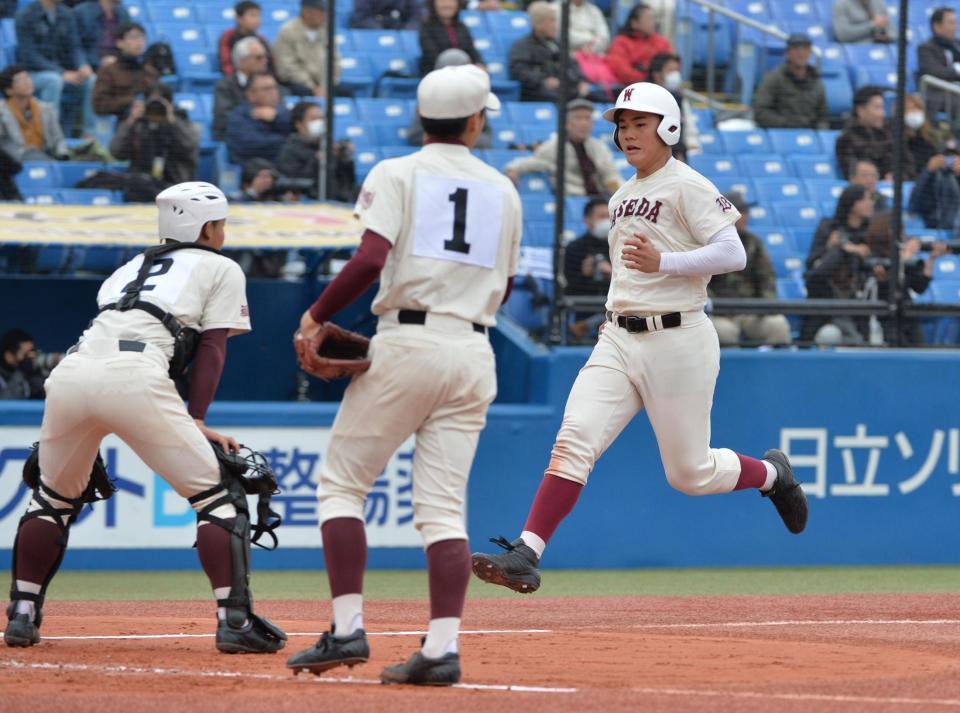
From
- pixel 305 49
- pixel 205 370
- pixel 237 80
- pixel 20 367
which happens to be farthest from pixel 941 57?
pixel 205 370

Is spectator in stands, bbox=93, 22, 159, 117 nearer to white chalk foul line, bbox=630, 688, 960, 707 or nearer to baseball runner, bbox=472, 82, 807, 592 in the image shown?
baseball runner, bbox=472, 82, 807, 592

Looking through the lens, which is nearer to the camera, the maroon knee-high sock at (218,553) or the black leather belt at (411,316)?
the black leather belt at (411,316)

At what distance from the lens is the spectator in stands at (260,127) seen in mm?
11609

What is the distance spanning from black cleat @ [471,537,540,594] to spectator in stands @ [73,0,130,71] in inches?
247

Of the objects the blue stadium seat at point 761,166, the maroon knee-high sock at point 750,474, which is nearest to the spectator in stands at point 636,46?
the blue stadium seat at point 761,166

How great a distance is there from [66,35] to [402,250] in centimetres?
712

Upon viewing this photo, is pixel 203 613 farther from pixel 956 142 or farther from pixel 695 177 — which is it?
pixel 956 142

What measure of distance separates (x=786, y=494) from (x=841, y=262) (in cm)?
416

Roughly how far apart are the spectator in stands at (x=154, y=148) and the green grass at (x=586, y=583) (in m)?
2.91

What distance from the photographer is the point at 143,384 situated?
18.2 feet

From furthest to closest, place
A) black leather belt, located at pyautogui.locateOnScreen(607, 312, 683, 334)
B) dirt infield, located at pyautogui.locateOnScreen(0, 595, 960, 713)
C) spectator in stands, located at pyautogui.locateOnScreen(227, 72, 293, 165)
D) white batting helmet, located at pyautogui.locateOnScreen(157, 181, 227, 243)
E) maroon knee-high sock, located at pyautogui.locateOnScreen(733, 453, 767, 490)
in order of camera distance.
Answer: spectator in stands, located at pyautogui.locateOnScreen(227, 72, 293, 165) < maroon knee-high sock, located at pyautogui.locateOnScreen(733, 453, 767, 490) < black leather belt, located at pyautogui.locateOnScreen(607, 312, 683, 334) < white batting helmet, located at pyautogui.locateOnScreen(157, 181, 227, 243) < dirt infield, located at pyautogui.locateOnScreen(0, 595, 960, 713)

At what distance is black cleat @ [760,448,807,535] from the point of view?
727 centimetres

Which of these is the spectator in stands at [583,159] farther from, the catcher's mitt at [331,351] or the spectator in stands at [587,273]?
the catcher's mitt at [331,351]

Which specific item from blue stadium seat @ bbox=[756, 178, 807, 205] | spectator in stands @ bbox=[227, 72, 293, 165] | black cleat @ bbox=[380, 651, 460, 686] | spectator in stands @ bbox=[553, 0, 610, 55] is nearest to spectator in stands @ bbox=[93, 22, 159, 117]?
spectator in stands @ bbox=[227, 72, 293, 165]
